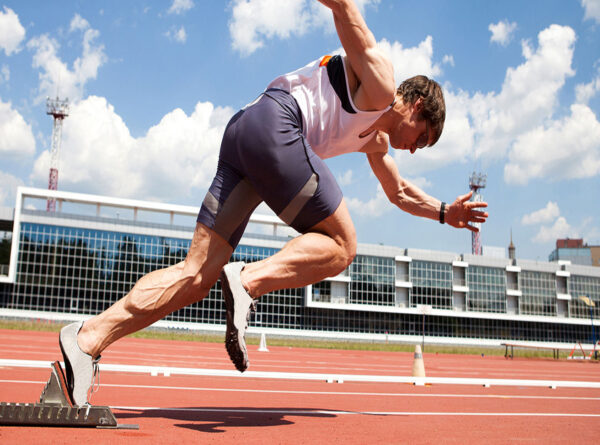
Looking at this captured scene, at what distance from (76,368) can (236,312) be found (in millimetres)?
892

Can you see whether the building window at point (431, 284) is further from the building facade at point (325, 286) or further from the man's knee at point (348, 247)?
the man's knee at point (348, 247)

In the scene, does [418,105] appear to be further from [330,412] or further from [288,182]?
[330,412]

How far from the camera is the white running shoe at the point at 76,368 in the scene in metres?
2.66

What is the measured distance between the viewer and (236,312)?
2438mm

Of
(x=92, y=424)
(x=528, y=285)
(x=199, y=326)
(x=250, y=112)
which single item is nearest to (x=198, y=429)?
(x=92, y=424)

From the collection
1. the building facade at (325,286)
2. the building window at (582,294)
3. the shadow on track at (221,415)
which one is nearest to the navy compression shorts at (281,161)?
the shadow on track at (221,415)

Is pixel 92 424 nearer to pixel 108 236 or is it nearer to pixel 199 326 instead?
pixel 199 326

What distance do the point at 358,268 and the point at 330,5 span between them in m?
65.4

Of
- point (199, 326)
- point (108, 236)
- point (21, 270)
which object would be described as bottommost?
point (199, 326)

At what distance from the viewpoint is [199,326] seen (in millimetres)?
56938

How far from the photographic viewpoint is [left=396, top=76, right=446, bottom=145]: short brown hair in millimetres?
3027

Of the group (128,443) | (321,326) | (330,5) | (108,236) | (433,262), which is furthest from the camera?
Answer: (433,262)

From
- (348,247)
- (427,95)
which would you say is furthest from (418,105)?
(348,247)

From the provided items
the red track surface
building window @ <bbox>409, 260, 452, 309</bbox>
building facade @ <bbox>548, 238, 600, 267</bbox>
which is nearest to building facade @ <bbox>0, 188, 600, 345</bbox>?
building window @ <bbox>409, 260, 452, 309</bbox>
